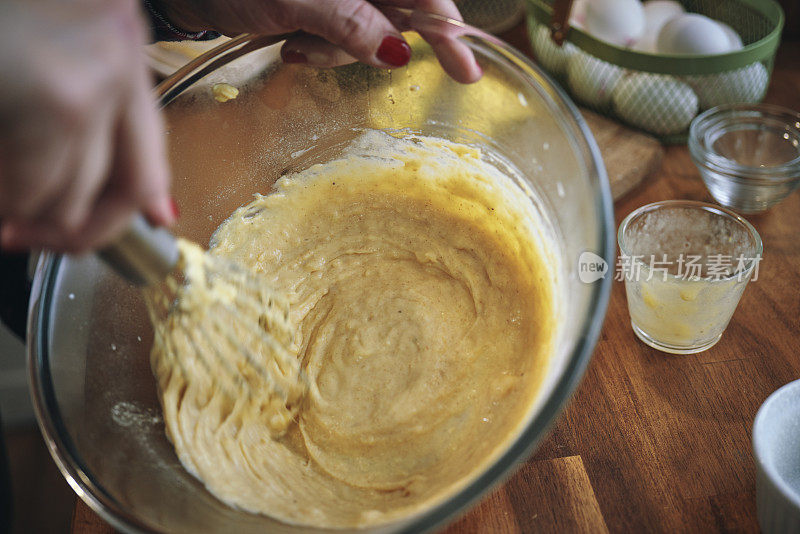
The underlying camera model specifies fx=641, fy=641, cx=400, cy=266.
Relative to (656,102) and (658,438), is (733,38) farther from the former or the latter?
(658,438)

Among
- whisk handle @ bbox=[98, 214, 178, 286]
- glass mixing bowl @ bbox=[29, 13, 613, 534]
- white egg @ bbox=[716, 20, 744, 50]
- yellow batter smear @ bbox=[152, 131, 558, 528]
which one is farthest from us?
white egg @ bbox=[716, 20, 744, 50]

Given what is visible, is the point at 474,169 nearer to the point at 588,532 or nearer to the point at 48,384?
the point at 588,532

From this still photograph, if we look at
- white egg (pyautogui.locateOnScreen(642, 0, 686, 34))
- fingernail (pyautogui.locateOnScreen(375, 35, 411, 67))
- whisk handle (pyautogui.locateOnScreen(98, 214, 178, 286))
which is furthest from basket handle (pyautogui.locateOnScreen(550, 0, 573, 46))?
whisk handle (pyautogui.locateOnScreen(98, 214, 178, 286))

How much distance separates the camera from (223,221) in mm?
1043

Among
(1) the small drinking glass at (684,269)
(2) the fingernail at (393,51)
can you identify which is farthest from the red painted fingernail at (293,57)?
(1) the small drinking glass at (684,269)

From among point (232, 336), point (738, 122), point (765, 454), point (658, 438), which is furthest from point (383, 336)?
point (738, 122)

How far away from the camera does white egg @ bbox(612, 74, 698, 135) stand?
1269 mm

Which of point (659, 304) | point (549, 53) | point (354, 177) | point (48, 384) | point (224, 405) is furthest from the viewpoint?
point (549, 53)

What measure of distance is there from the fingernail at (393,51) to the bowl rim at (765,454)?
2.17 feet

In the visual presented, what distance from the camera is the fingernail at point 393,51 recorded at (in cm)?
89

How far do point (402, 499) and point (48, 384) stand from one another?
43cm

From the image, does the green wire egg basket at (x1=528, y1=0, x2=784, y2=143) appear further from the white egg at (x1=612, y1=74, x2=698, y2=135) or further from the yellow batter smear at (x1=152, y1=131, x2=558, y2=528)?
the yellow batter smear at (x1=152, y1=131, x2=558, y2=528)

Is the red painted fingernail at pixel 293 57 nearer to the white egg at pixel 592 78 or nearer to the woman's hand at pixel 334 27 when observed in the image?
the woman's hand at pixel 334 27

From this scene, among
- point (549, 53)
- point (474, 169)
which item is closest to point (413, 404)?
point (474, 169)
